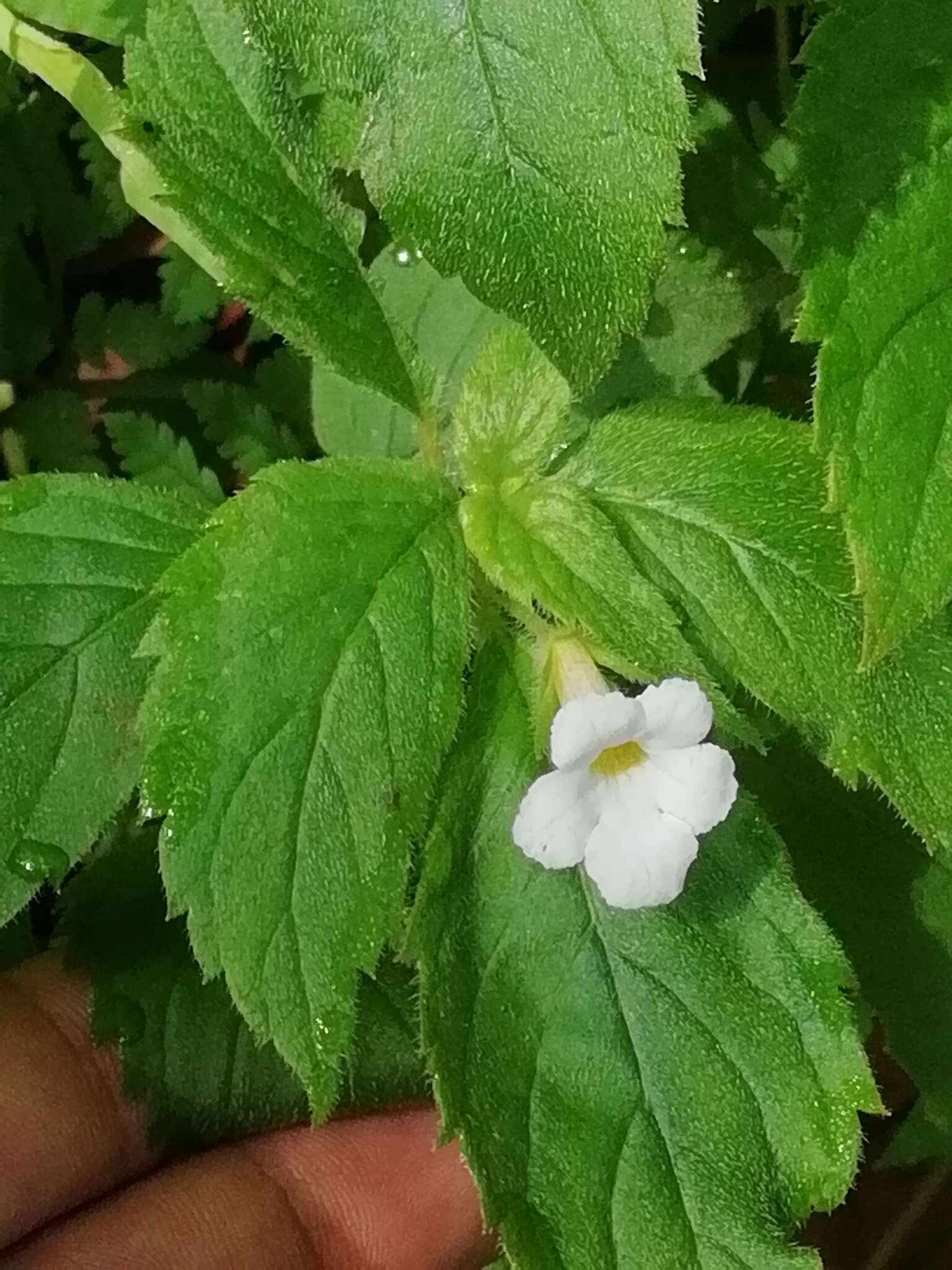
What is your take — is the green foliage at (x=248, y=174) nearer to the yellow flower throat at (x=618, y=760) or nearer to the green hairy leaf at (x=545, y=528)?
the green hairy leaf at (x=545, y=528)

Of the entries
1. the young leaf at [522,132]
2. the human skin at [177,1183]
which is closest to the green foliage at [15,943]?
the human skin at [177,1183]

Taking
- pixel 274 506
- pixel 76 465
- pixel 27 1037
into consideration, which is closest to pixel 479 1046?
pixel 274 506

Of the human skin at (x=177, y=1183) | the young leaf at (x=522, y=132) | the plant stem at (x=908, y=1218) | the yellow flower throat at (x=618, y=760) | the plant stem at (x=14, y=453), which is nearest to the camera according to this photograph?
the young leaf at (x=522, y=132)

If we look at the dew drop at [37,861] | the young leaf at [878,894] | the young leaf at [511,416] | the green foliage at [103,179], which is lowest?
the young leaf at [878,894]

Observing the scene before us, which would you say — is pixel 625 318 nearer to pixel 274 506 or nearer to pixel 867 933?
pixel 274 506

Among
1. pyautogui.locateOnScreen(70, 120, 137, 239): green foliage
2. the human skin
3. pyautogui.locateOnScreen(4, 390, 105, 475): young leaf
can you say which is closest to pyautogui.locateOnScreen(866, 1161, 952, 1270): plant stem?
the human skin

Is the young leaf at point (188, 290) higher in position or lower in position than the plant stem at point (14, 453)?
higher

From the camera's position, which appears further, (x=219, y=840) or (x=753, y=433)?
(x=753, y=433)
